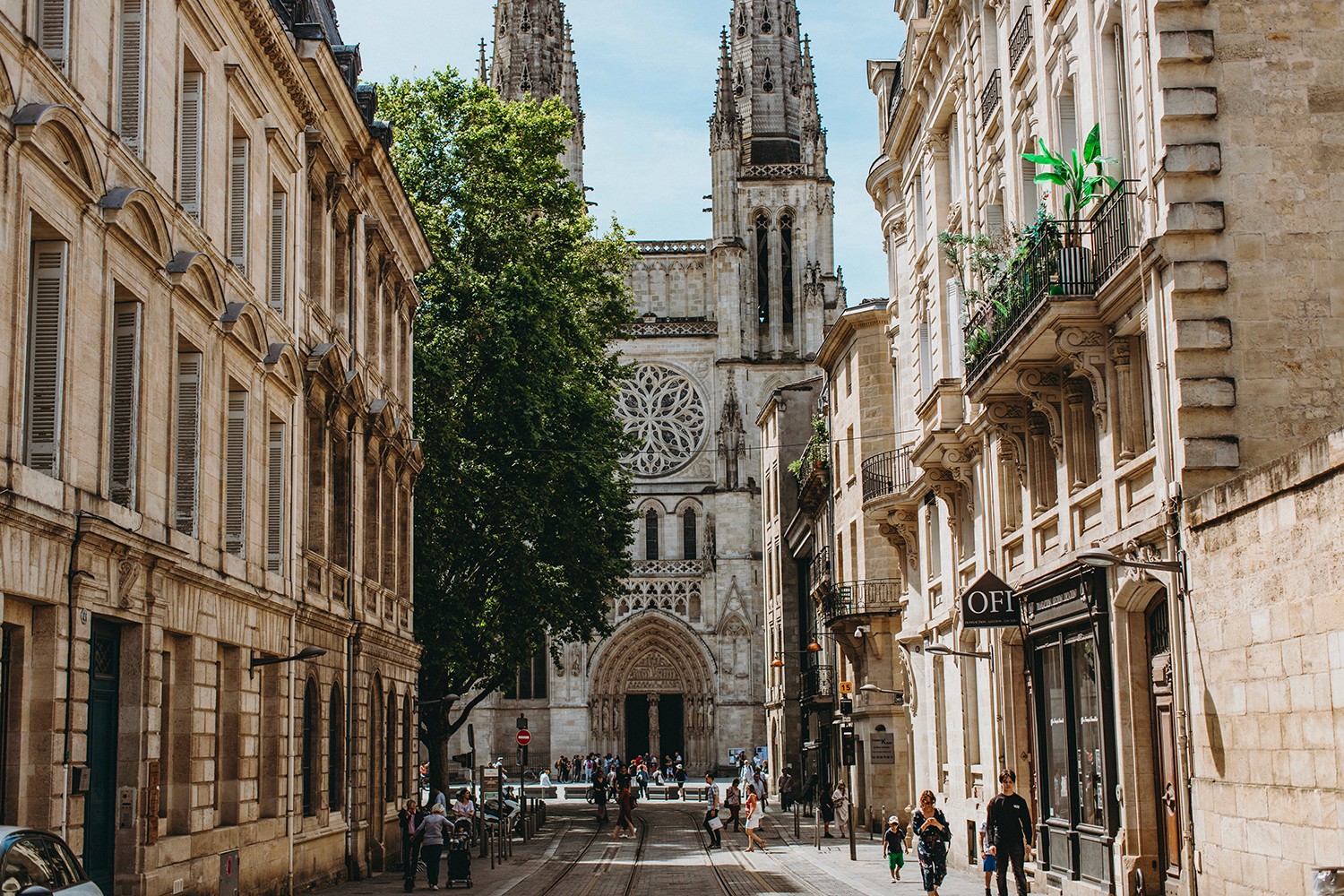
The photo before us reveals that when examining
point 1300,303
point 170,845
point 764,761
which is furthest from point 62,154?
point 764,761

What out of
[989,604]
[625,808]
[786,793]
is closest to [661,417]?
[786,793]

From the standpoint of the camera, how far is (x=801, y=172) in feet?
256

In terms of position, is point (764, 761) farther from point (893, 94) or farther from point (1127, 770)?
point (1127, 770)

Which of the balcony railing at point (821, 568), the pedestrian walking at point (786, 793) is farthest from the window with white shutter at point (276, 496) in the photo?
the pedestrian walking at point (786, 793)

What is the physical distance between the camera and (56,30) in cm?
1371

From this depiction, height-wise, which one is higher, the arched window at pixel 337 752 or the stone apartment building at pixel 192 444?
the stone apartment building at pixel 192 444

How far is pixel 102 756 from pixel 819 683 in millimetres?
34091

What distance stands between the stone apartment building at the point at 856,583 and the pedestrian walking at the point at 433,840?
7.52 metres

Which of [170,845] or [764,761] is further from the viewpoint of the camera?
[764,761]

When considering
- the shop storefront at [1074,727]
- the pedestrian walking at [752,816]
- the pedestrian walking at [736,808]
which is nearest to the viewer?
the shop storefront at [1074,727]

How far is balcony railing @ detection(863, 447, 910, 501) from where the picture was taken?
32094mm

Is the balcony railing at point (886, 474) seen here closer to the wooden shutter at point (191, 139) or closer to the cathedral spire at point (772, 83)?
the wooden shutter at point (191, 139)

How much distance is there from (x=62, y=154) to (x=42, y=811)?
17.1 ft

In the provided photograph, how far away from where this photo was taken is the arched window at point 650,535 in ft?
254
